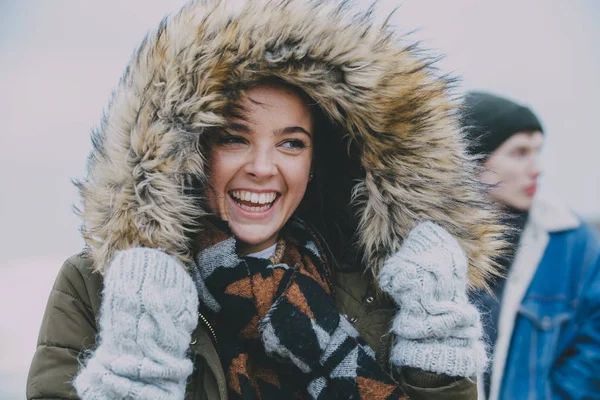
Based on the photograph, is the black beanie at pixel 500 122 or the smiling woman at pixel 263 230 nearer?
the smiling woman at pixel 263 230

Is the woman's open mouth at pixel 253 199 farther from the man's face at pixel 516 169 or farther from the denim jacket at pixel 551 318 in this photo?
the man's face at pixel 516 169

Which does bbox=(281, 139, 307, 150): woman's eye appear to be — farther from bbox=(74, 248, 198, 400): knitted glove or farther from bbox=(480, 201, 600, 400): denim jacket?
bbox=(480, 201, 600, 400): denim jacket

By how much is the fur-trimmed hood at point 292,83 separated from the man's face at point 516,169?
1.17 m

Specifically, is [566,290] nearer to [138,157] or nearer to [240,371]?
[240,371]

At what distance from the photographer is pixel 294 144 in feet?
6.75

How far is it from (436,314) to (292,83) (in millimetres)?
739

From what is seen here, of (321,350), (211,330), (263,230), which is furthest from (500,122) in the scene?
(211,330)

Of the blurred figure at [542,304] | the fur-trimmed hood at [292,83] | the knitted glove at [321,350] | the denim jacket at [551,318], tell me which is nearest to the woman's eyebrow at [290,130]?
the fur-trimmed hood at [292,83]

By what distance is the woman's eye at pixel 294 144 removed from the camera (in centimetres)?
203

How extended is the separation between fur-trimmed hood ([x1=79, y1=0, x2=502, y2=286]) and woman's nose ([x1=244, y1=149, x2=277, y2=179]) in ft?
0.44

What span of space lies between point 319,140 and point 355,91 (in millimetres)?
356

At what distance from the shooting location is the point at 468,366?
1812 millimetres

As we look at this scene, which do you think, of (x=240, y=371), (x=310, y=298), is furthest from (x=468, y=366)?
(x=240, y=371)

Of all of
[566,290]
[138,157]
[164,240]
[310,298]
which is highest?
[138,157]
